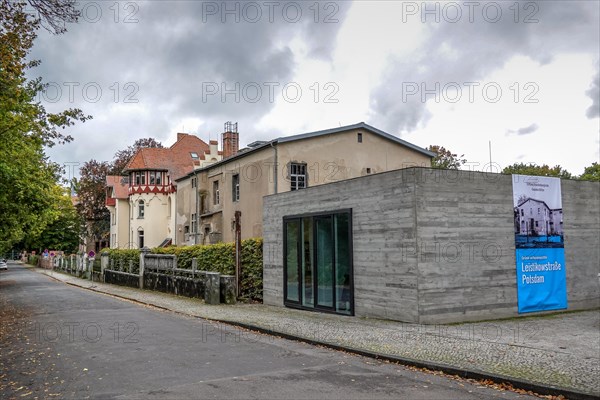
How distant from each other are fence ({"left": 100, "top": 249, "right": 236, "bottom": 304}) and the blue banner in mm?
10092

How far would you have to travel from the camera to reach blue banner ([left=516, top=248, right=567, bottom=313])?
14125 millimetres

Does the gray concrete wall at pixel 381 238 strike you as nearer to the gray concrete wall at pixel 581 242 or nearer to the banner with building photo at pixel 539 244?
the banner with building photo at pixel 539 244

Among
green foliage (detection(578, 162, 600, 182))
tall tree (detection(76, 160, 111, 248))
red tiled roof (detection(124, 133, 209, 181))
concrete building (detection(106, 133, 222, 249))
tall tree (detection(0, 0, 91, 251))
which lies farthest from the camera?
tall tree (detection(76, 160, 111, 248))

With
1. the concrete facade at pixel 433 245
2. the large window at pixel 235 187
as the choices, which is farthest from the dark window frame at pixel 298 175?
the concrete facade at pixel 433 245

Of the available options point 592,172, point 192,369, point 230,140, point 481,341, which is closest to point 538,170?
point 592,172

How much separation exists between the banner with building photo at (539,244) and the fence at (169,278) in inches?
400

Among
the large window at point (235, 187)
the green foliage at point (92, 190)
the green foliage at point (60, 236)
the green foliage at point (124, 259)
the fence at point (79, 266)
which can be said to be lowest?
the fence at point (79, 266)

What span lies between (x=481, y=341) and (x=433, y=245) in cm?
317

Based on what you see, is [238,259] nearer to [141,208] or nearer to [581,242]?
[581,242]

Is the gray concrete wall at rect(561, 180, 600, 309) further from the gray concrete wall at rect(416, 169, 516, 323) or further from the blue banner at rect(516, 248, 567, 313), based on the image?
the gray concrete wall at rect(416, 169, 516, 323)

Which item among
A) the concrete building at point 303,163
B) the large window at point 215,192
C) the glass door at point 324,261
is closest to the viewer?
the glass door at point 324,261

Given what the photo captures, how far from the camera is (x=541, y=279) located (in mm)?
14594

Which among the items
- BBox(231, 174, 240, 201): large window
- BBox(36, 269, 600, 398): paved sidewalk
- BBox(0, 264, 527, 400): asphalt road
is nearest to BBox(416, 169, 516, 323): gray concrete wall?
BBox(36, 269, 600, 398): paved sidewalk

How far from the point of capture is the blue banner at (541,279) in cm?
1412
